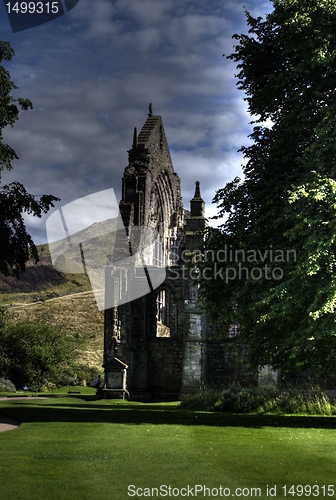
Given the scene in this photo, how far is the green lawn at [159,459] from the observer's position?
723cm

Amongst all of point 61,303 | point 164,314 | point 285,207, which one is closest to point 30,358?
point 164,314

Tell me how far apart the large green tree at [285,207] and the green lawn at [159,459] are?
8.57ft

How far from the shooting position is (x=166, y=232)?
45.7 m

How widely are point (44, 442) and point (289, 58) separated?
1367 cm

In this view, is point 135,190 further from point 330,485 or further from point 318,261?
point 330,485

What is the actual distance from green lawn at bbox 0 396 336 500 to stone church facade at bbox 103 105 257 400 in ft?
44.1

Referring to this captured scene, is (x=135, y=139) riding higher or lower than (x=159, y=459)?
higher

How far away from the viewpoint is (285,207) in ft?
51.4

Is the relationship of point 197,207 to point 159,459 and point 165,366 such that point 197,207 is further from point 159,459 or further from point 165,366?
point 159,459

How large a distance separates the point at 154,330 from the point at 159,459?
78.7 feet

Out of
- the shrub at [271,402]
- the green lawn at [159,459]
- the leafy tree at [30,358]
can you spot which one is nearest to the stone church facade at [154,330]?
the shrub at [271,402]

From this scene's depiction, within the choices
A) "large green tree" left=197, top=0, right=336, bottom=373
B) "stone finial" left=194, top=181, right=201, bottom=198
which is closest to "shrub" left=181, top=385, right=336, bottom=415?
"large green tree" left=197, top=0, right=336, bottom=373

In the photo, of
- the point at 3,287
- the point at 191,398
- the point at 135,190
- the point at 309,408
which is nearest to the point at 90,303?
the point at 3,287

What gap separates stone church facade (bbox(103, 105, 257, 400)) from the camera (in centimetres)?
2988
